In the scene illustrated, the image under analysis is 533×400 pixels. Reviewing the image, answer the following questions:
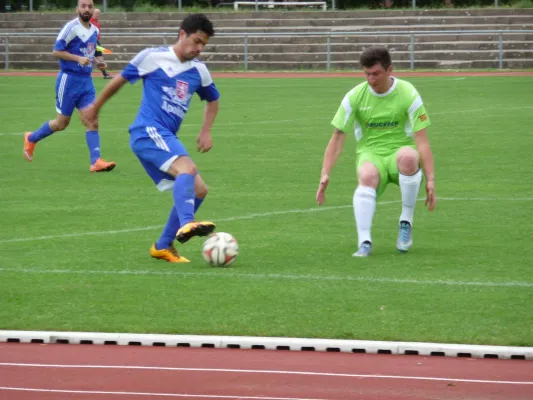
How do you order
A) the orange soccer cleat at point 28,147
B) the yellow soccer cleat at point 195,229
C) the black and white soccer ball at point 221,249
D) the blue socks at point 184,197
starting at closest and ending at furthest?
the yellow soccer cleat at point 195,229 < the blue socks at point 184,197 < the black and white soccer ball at point 221,249 < the orange soccer cleat at point 28,147

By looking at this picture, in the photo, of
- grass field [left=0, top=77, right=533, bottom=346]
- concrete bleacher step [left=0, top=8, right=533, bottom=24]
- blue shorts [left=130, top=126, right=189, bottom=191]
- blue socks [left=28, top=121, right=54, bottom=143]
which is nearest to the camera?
grass field [left=0, top=77, right=533, bottom=346]

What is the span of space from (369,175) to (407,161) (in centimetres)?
31

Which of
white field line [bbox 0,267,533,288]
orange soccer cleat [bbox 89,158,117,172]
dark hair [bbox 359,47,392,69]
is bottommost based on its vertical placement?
orange soccer cleat [bbox 89,158,117,172]

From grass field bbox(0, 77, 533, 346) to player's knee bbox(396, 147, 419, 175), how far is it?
2.13 ft

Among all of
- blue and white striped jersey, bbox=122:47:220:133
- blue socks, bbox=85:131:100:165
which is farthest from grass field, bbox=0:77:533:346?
blue and white striped jersey, bbox=122:47:220:133

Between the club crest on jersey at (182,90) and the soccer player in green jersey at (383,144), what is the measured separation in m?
1.14

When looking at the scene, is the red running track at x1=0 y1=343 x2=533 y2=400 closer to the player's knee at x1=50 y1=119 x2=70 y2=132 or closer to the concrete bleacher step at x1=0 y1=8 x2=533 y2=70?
the player's knee at x1=50 y1=119 x2=70 y2=132

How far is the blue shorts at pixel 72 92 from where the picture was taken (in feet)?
51.6

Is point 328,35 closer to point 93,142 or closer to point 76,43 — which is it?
point 76,43

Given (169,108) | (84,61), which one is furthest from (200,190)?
(84,61)

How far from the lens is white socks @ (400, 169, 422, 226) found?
31.5ft

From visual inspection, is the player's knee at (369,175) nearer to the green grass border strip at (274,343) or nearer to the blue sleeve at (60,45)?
the green grass border strip at (274,343)

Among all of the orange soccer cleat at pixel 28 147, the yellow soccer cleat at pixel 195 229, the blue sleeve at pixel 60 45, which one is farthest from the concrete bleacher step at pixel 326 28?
the yellow soccer cleat at pixel 195 229

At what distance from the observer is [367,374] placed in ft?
20.7
